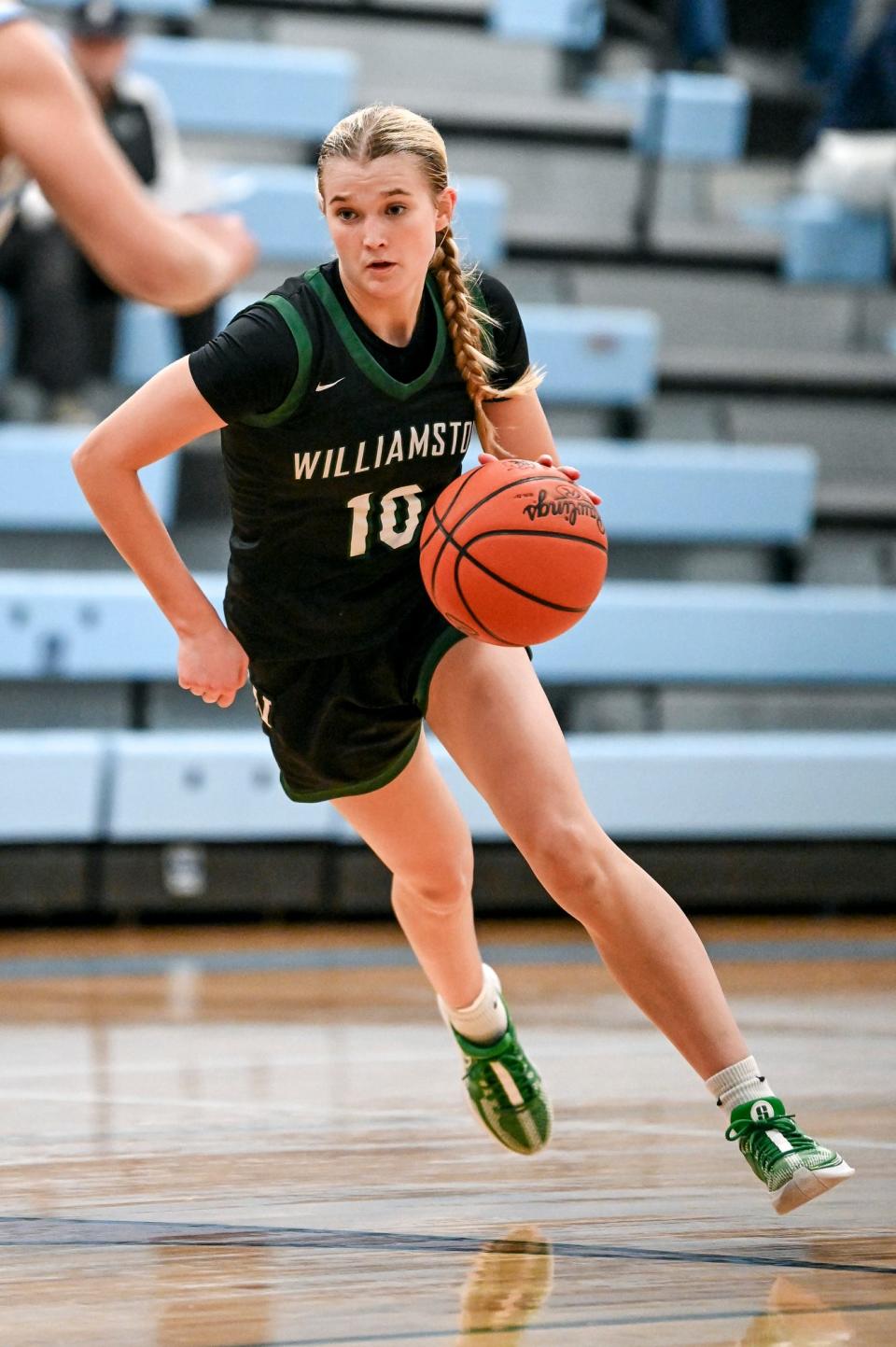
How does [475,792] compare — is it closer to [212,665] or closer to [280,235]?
[280,235]

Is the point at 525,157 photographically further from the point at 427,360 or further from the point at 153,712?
the point at 427,360

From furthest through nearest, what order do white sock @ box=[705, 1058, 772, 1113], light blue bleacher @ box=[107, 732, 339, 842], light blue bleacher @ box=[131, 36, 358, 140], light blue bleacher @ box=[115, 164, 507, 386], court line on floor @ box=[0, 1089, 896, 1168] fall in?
light blue bleacher @ box=[131, 36, 358, 140]
light blue bleacher @ box=[115, 164, 507, 386]
light blue bleacher @ box=[107, 732, 339, 842]
court line on floor @ box=[0, 1089, 896, 1168]
white sock @ box=[705, 1058, 772, 1113]

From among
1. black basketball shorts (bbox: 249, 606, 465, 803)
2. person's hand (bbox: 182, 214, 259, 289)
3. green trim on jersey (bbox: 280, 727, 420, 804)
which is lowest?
green trim on jersey (bbox: 280, 727, 420, 804)

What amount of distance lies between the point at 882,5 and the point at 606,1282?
6.63 metres

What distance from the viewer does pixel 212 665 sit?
249 centimetres

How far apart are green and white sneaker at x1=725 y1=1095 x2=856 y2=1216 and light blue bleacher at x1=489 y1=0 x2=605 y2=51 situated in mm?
6369

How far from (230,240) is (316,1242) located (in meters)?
1.18

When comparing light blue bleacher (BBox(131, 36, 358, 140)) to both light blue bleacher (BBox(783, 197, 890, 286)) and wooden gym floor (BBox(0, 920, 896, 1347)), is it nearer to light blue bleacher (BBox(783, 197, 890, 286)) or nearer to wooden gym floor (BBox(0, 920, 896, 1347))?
light blue bleacher (BBox(783, 197, 890, 286))

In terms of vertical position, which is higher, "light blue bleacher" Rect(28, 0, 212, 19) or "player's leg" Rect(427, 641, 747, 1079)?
"light blue bleacher" Rect(28, 0, 212, 19)

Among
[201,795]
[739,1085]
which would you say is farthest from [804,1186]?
[201,795]

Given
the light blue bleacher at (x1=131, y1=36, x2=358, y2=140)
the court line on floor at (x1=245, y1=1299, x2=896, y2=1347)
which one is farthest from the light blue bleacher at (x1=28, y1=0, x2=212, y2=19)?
the court line on floor at (x1=245, y1=1299, x2=896, y2=1347)

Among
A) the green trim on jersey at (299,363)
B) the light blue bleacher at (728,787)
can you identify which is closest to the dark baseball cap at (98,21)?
the light blue bleacher at (728,787)

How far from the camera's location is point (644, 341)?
677 cm

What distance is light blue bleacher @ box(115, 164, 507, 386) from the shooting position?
6.27 metres
